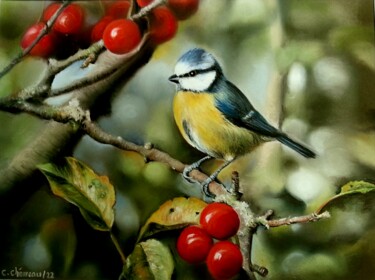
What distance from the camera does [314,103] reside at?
0.83 meters

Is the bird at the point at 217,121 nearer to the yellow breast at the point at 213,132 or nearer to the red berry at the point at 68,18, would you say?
the yellow breast at the point at 213,132

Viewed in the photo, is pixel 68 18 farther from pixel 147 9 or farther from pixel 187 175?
pixel 187 175

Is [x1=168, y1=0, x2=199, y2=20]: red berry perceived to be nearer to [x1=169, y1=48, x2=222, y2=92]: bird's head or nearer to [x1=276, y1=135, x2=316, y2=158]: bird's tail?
[x1=169, y1=48, x2=222, y2=92]: bird's head

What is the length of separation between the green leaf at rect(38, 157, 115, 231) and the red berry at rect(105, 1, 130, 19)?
26cm

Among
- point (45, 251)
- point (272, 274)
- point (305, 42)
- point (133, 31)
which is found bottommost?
point (272, 274)

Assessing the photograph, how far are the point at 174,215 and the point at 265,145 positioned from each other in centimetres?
18

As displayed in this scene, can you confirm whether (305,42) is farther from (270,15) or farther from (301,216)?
(301,216)

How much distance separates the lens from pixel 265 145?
2.69ft

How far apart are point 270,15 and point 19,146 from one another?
1.55 feet

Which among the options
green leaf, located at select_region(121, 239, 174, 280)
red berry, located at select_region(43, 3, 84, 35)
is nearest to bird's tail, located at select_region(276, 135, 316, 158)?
green leaf, located at select_region(121, 239, 174, 280)

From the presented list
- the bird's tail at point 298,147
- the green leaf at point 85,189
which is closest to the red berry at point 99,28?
the green leaf at point 85,189

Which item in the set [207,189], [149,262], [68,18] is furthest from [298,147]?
[68,18]

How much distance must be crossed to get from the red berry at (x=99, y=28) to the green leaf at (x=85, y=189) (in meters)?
0.21

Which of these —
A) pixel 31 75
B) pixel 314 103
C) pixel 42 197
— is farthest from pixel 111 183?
pixel 314 103
